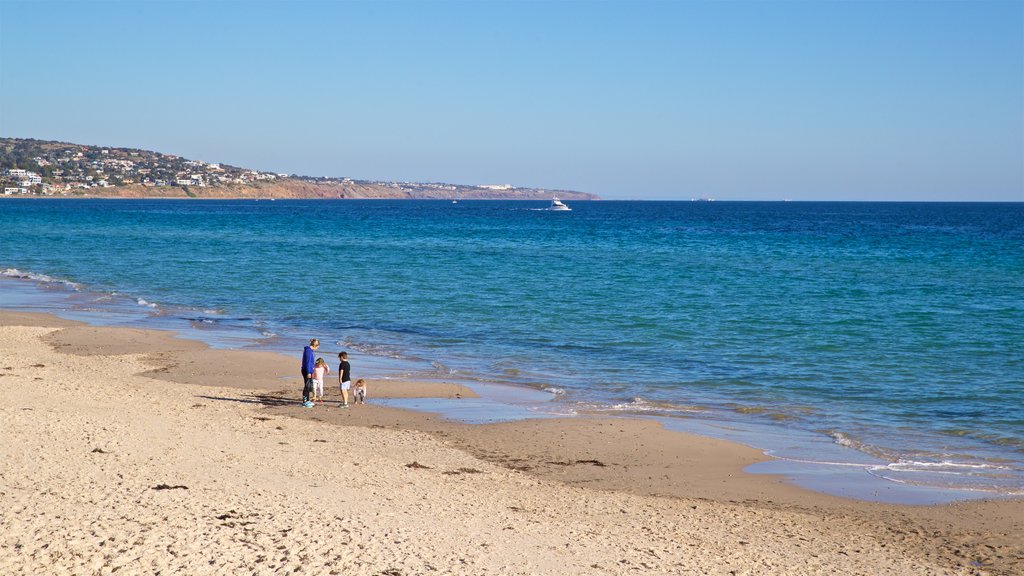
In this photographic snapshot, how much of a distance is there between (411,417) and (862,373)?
402 inches

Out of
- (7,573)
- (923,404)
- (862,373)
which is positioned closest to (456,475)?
(7,573)

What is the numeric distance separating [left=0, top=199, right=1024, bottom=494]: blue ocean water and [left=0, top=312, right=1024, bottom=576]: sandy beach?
2.19 meters

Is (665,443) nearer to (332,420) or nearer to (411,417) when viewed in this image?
(411,417)

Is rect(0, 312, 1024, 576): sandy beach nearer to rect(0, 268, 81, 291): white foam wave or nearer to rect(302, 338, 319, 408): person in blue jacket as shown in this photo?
rect(302, 338, 319, 408): person in blue jacket

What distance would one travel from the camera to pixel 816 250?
6119 centimetres

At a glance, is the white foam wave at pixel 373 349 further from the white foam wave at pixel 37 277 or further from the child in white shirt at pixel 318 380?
the white foam wave at pixel 37 277

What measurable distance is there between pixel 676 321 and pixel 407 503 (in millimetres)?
18881

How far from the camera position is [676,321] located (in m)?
28.8

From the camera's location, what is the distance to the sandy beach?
29.9 ft

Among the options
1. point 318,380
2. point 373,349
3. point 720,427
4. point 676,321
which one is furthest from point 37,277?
point 720,427

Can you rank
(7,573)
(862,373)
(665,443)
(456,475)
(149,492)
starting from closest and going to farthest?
1. (7,573)
2. (149,492)
3. (456,475)
4. (665,443)
5. (862,373)

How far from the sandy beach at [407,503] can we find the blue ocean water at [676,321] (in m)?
2.19

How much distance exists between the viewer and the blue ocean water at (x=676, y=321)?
1683 cm

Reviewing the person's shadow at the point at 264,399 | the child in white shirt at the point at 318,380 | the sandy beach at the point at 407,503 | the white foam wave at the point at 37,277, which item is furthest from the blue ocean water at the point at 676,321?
the person's shadow at the point at 264,399
